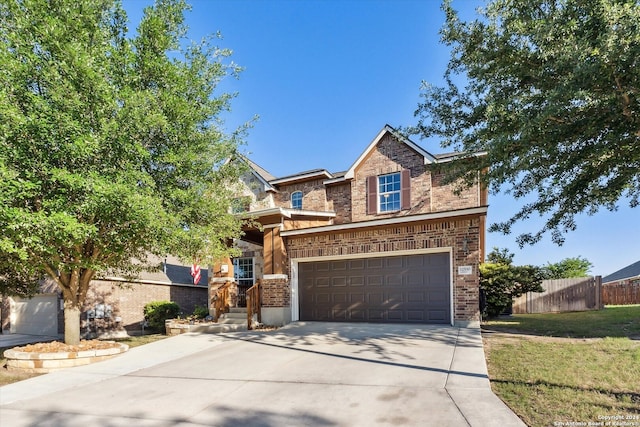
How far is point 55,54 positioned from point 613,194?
506 inches

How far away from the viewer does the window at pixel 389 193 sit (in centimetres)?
1596

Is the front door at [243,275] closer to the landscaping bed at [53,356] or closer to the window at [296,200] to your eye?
the window at [296,200]

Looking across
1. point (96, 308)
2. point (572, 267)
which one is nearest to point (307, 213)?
point (96, 308)

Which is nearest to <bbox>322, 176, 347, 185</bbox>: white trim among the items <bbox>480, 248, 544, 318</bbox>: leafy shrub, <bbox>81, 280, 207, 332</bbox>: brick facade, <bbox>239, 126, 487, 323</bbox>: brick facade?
<bbox>239, 126, 487, 323</bbox>: brick facade

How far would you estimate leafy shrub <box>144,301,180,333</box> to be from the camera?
16.7 metres

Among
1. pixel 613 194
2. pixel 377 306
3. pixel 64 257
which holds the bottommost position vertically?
pixel 377 306

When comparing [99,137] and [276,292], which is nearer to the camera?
[99,137]

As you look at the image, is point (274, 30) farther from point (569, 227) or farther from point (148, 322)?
point (148, 322)

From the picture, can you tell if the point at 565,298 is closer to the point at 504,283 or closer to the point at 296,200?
the point at 504,283

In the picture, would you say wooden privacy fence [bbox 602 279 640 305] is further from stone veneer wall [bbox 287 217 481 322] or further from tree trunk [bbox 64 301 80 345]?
tree trunk [bbox 64 301 80 345]

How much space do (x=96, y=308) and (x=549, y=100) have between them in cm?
1828

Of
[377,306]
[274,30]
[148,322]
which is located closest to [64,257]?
[377,306]

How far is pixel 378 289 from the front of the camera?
12406mm

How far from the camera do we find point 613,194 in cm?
926
